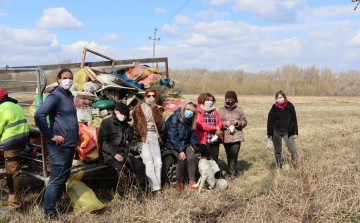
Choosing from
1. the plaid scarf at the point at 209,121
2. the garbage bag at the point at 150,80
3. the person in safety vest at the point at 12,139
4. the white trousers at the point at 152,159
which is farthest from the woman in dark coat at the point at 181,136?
the person in safety vest at the point at 12,139

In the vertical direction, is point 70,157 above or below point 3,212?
above

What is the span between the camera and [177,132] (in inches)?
240

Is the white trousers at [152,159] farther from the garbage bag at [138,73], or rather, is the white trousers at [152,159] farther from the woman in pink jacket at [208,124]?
the garbage bag at [138,73]

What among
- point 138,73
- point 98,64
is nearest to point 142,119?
point 138,73

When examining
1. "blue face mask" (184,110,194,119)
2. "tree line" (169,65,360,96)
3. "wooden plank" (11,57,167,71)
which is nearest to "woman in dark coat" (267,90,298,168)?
"blue face mask" (184,110,194,119)

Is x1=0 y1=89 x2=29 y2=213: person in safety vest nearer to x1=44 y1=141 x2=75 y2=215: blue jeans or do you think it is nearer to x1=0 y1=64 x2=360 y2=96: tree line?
x1=44 y1=141 x2=75 y2=215: blue jeans

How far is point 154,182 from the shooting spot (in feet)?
18.5

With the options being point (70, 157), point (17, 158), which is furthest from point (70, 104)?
point (17, 158)

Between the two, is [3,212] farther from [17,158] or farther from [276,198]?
[276,198]

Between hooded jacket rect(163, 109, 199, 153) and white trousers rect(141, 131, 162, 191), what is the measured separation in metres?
0.28

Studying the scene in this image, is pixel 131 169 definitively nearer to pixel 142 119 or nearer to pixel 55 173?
pixel 142 119

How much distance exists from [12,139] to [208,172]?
312 cm

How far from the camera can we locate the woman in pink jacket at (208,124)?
21.6 feet

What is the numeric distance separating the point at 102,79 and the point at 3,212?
9.64 ft
